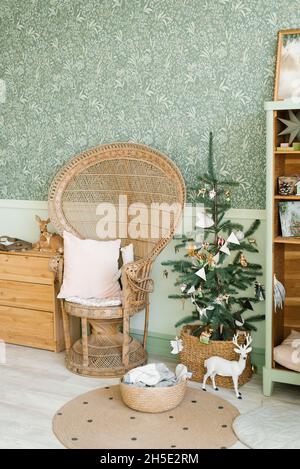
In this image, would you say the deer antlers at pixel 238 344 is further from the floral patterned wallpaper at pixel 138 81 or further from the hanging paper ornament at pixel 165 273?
the floral patterned wallpaper at pixel 138 81

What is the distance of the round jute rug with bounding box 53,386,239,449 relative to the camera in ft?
9.04

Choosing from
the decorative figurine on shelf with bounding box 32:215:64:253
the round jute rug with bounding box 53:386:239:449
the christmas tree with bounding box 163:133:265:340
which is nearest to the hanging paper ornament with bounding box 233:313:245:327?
the christmas tree with bounding box 163:133:265:340

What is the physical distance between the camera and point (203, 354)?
3.47 metres

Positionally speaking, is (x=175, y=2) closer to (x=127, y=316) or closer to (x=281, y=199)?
(x=281, y=199)

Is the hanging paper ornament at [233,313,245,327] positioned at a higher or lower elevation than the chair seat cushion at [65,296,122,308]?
lower

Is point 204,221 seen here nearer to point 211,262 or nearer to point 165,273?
point 211,262

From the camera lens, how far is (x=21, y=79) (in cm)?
441

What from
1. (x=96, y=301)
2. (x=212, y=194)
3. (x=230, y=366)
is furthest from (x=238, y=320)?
(x=96, y=301)

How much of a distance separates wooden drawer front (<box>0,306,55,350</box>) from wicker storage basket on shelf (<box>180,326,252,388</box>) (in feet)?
3.29

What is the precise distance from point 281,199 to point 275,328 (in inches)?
28.6

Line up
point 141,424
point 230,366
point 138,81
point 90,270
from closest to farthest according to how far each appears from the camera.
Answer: point 141,424 < point 230,366 < point 90,270 < point 138,81

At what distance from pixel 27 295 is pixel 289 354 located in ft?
6.07

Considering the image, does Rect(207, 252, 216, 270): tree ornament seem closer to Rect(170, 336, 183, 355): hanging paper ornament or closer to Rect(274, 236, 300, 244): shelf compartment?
Rect(274, 236, 300, 244): shelf compartment

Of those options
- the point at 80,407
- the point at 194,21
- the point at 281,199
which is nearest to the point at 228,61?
the point at 194,21
